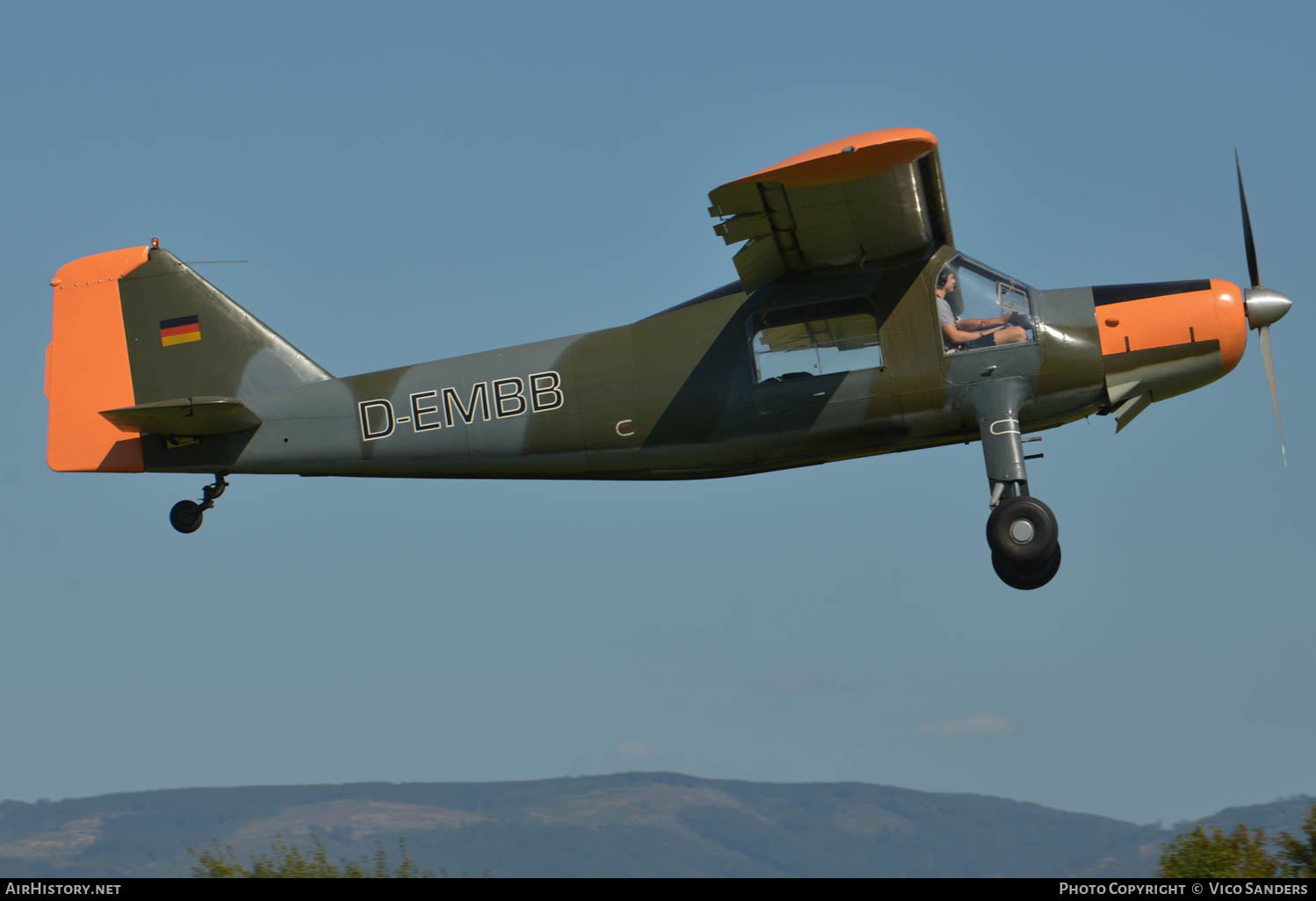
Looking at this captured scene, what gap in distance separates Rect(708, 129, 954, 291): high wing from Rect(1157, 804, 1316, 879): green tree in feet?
18.6

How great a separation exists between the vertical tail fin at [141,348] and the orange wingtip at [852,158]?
18.3 ft

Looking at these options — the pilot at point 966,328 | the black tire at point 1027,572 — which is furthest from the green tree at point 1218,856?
the pilot at point 966,328

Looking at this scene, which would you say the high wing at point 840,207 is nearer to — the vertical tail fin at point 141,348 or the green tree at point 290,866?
the vertical tail fin at point 141,348

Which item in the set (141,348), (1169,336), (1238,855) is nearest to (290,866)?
(141,348)

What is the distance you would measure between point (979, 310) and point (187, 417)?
752 centimetres

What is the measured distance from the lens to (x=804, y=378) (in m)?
12.8

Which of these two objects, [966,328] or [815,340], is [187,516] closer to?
[815,340]

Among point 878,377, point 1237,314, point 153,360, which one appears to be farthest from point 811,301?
point 153,360

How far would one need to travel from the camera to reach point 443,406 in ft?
45.2

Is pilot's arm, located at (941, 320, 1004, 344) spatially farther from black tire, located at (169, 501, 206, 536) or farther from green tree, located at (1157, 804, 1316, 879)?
black tire, located at (169, 501, 206, 536)

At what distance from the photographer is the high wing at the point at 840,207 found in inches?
443
